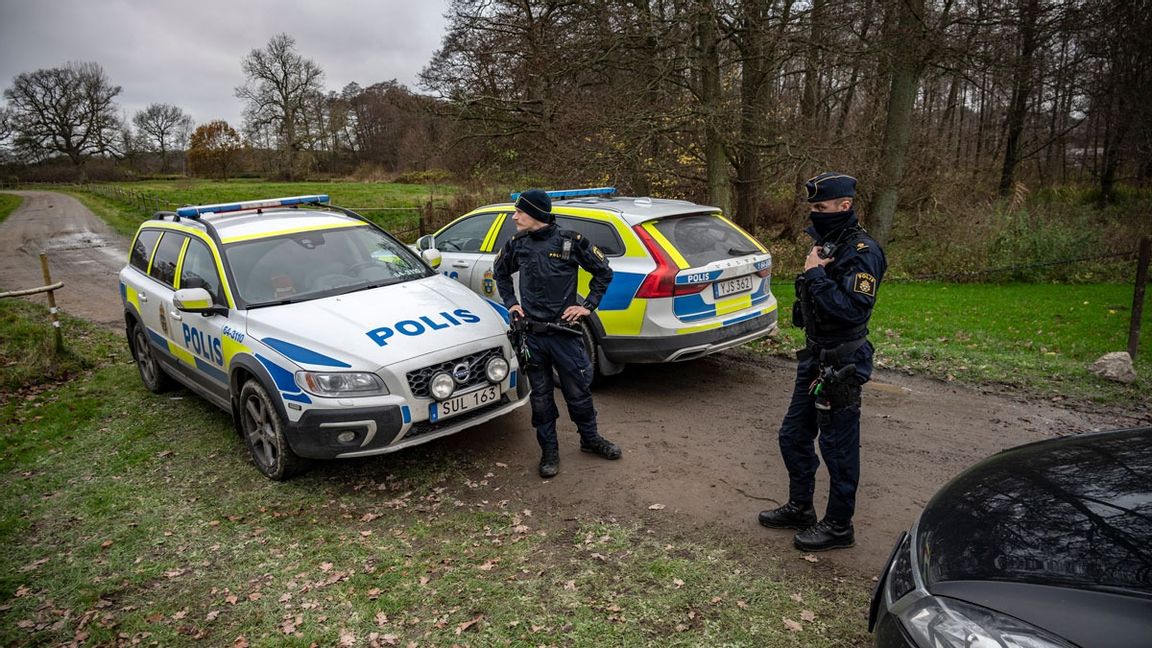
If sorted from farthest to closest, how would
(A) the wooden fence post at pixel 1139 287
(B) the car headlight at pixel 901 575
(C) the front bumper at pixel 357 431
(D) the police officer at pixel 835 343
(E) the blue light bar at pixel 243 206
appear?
(A) the wooden fence post at pixel 1139 287
(E) the blue light bar at pixel 243 206
(C) the front bumper at pixel 357 431
(D) the police officer at pixel 835 343
(B) the car headlight at pixel 901 575

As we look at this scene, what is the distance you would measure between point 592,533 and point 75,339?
27.1ft

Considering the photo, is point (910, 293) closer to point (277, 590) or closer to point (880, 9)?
point (880, 9)

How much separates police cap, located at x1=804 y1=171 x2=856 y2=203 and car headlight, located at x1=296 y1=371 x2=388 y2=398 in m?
2.81

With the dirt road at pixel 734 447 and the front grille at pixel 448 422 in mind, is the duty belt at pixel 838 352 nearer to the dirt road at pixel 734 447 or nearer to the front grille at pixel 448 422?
the dirt road at pixel 734 447

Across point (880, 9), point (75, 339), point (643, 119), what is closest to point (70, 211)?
point (75, 339)

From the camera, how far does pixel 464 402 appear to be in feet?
15.5

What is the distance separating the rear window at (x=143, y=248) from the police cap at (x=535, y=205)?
4053 mm

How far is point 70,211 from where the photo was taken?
3134cm

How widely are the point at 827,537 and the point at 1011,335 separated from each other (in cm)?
605

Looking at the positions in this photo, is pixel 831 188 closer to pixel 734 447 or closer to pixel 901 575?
pixel 901 575

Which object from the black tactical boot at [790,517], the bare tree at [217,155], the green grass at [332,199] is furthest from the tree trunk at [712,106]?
the bare tree at [217,155]

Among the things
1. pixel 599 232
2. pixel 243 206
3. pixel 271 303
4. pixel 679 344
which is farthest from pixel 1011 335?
pixel 243 206

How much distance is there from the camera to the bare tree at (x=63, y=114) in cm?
5034

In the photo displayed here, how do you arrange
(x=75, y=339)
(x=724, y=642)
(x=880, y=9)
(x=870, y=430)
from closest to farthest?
(x=724, y=642)
(x=870, y=430)
(x=75, y=339)
(x=880, y=9)
